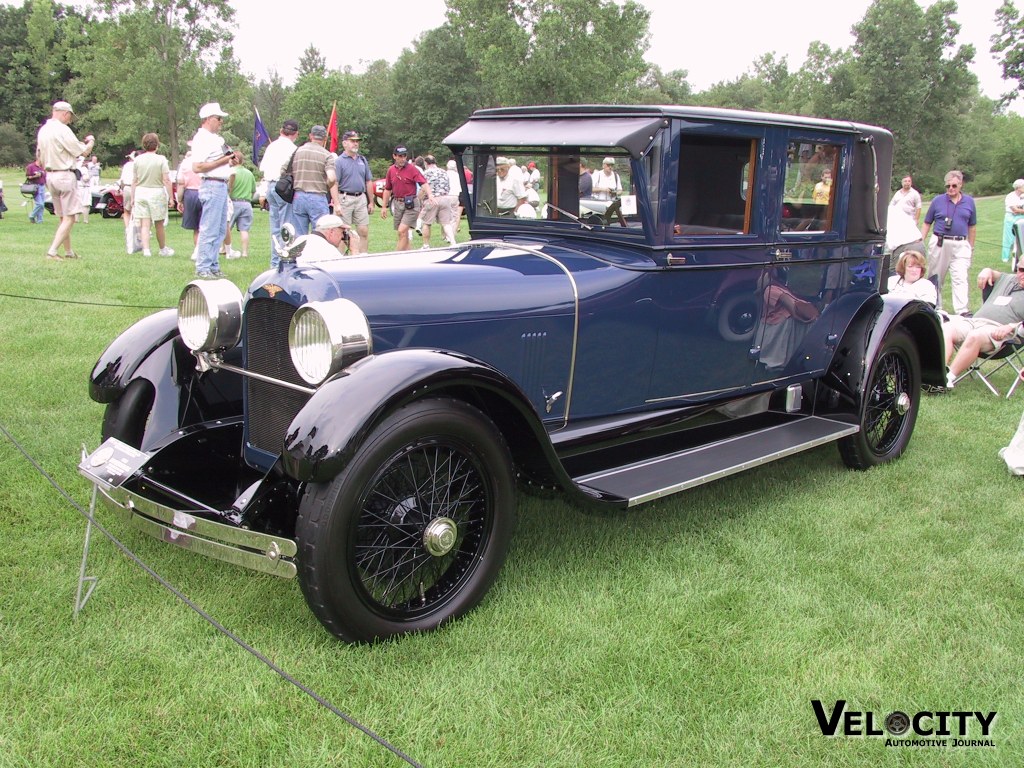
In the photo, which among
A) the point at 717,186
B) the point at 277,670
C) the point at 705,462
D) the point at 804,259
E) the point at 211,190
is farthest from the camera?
the point at 211,190

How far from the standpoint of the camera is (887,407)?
4.99m

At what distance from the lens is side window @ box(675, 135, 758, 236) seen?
3961 mm

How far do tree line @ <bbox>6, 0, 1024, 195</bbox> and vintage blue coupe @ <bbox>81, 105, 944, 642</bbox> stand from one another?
36.4 meters

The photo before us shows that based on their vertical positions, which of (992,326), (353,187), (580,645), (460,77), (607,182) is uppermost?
(460,77)

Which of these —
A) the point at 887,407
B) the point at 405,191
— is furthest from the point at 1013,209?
the point at 405,191

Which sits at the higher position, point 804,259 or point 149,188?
point 149,188

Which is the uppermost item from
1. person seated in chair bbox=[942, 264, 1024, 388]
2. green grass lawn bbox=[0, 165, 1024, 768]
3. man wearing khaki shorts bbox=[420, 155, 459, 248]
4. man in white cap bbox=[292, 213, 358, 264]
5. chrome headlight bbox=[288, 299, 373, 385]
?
man wearing khaki shorts bbox=[420, 155, 459, 248]

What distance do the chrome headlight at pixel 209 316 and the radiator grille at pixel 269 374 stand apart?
7.2 inches

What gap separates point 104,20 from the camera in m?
40.2

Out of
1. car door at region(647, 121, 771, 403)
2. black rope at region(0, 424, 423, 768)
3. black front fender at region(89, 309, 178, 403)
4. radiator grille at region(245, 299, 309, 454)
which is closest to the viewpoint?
black rope at region(0, 424, 423, 768)

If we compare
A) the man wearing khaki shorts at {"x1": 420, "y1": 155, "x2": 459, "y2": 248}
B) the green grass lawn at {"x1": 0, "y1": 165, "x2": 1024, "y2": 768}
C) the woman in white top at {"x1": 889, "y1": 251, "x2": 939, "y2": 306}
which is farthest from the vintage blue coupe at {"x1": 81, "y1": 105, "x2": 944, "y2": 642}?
the man wearing khaki shorts at {"x1": 420, "y1": 155, "x2": 459, "y2": 248}

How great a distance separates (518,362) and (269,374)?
1.01 metres

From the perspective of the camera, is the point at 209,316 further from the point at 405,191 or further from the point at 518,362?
the point at 405,191

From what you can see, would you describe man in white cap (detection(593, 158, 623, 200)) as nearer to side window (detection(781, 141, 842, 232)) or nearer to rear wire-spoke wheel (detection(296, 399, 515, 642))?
side window (detection(781, 141, 842, 232))
